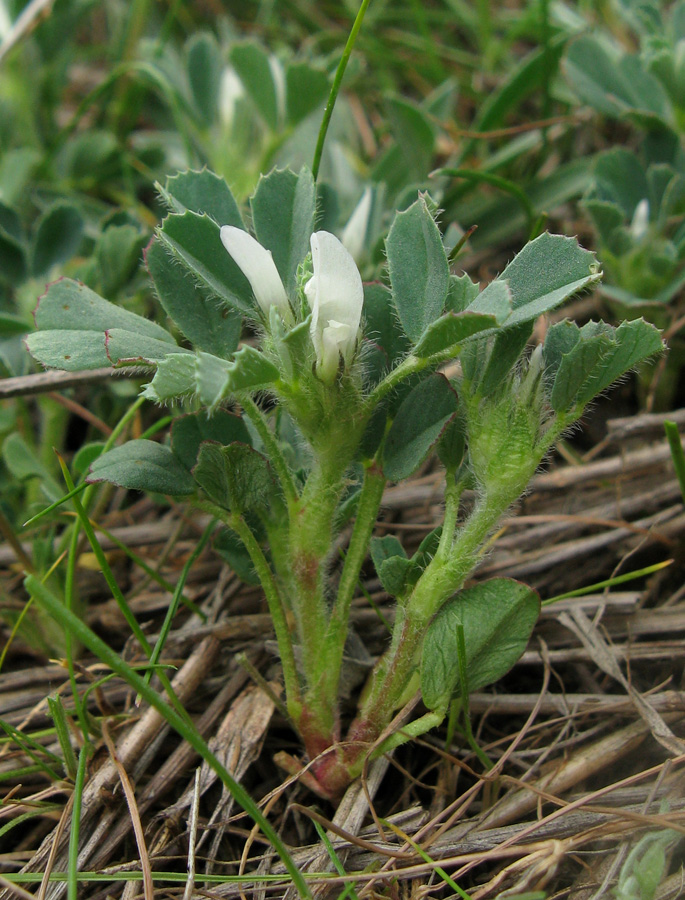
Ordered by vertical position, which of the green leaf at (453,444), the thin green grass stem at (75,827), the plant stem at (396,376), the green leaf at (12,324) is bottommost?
the thin green grass stem at (75,827)

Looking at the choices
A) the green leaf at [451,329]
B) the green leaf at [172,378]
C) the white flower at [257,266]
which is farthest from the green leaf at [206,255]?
the green leaf at [451,329]

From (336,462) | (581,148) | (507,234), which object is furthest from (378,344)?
(581,148)

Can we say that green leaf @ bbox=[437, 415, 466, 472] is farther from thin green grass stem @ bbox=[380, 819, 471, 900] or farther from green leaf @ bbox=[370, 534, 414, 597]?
thin green grass stem @ bbox=[380, 819, 471, 900]

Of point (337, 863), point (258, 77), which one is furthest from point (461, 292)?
point (258, 77)

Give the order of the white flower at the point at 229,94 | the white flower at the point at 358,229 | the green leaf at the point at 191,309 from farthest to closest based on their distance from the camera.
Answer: the white flower at the point at 229,94
the white flower at the point at 358,229
the green leaf at the point at 191,309

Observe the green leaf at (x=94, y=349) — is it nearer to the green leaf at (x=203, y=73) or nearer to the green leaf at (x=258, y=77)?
the green leaf at (x=258, y=77)

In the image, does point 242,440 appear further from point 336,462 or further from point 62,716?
point 62,716
